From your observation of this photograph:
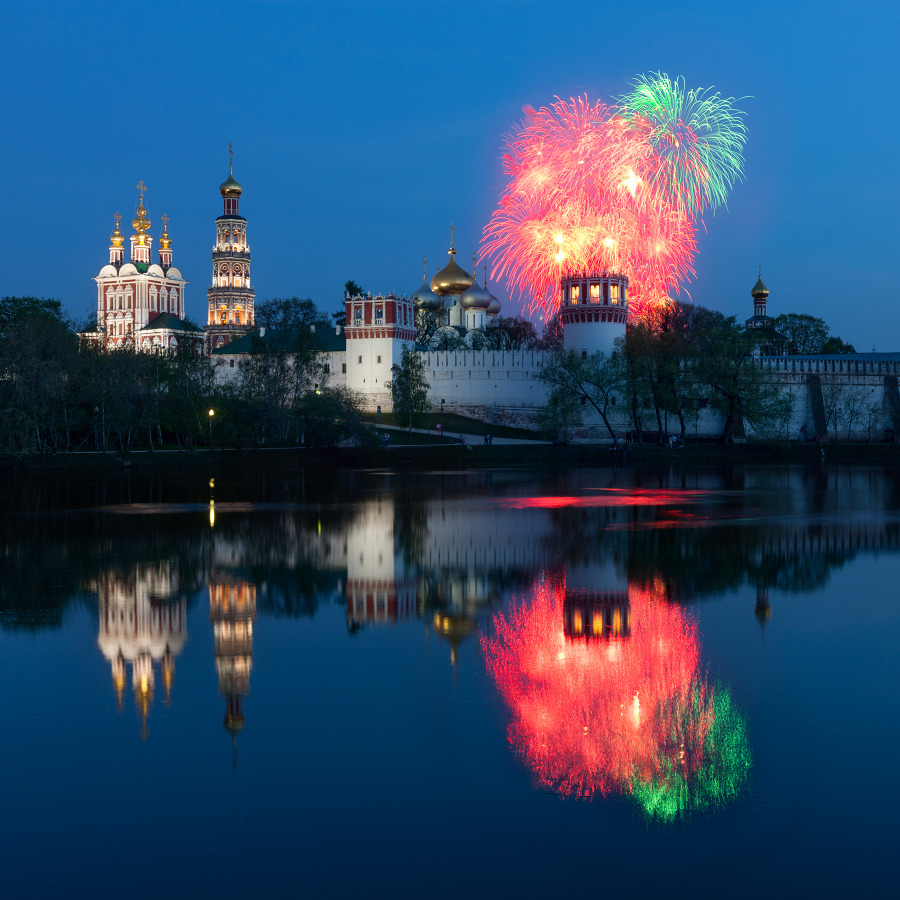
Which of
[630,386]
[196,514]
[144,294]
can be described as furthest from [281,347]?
[144,294]

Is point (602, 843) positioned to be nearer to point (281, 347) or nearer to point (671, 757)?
point (671, 757)

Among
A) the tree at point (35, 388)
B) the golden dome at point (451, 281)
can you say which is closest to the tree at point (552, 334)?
the golden dome at point (451, 281)

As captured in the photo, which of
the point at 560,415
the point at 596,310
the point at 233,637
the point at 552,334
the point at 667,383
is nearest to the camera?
the point at 233,637

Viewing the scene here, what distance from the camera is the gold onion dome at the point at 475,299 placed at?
73.2 metres

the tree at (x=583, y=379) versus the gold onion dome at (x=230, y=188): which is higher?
the gold onion dome at (x=230, y=188)

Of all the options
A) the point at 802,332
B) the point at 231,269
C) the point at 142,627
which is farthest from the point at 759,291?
the point at 142,627

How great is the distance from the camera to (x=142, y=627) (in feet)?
33.3

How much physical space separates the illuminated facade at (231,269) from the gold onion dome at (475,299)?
2044 cm

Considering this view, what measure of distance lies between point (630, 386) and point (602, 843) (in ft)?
146

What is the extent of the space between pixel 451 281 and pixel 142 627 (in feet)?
221

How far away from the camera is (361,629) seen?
10.2 metres

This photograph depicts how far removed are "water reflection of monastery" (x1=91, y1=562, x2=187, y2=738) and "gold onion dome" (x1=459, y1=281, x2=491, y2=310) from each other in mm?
61112

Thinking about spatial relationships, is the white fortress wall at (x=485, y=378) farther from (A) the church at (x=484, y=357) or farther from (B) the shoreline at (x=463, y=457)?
(B) the shoreline at (x=463, y=457)

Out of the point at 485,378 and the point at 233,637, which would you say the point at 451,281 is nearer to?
the point at 485,378
